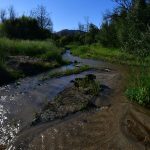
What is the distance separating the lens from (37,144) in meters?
8.99

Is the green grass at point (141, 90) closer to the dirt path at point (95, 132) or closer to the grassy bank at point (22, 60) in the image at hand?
the dirt path at point (95, 132)

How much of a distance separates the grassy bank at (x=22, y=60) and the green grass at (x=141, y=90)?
8.10 metres

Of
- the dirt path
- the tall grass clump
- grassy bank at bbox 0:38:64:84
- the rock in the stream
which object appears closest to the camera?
the dirt path

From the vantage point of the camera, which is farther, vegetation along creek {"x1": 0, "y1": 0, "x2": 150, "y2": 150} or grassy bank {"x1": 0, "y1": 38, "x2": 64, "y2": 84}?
grassy bank {"x1": 0, "y1": 38, "x2": 64, "y2": 84}

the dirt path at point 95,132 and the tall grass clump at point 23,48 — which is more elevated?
the tall grass clump at point 23,48

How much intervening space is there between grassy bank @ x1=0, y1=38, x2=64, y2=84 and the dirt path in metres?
8.71

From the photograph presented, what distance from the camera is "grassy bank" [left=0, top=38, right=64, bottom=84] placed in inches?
815

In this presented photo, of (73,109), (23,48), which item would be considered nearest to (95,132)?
(73,109)

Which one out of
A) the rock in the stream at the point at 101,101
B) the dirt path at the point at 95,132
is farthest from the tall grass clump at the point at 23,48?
the dirt path at the point at 95,132

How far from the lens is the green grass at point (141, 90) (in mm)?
13172

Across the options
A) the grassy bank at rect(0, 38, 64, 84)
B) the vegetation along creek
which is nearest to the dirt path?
the vegetation along creek

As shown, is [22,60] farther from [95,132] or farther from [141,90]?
[95,132]

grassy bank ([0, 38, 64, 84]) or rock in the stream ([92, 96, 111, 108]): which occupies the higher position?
grassy bank ([0, 38, 64, 84])

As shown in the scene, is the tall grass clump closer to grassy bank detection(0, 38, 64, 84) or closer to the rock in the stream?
grassy bank detection(0, 38, 64, 84)
